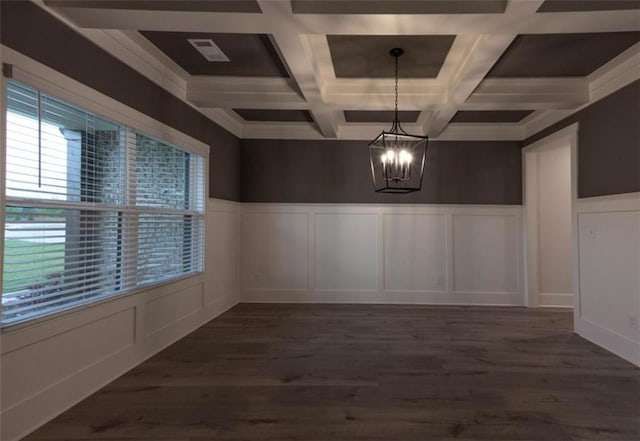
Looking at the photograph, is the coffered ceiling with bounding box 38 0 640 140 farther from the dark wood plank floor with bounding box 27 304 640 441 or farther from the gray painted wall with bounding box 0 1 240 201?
the dark wood plank floor with bounding box 27 304 640 441

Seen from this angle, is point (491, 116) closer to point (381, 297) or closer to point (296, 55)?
Result: point (381, 297)

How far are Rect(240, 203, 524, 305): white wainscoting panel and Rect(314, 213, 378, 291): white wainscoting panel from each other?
0.05ft

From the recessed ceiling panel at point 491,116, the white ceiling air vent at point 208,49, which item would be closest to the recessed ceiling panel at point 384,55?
the white ceiling air vent at point 208,49

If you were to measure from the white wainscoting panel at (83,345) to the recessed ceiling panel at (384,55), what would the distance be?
2.76m

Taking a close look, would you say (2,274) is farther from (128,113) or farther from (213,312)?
(213,312)

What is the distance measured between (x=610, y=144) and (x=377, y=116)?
8.58ft

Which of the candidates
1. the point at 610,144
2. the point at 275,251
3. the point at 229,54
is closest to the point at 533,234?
the point at 610,144

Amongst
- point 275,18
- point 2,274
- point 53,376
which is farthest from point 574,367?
point 2,274

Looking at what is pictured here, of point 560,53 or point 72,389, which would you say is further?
point 560,53

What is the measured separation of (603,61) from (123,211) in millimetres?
4455

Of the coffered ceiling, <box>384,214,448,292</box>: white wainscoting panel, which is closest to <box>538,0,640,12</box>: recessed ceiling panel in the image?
the coffered ceiling

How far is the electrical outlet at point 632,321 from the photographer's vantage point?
10.2ft

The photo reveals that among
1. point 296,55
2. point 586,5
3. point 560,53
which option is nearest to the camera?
point 586,5

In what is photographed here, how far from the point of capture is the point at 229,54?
3.12 meters
